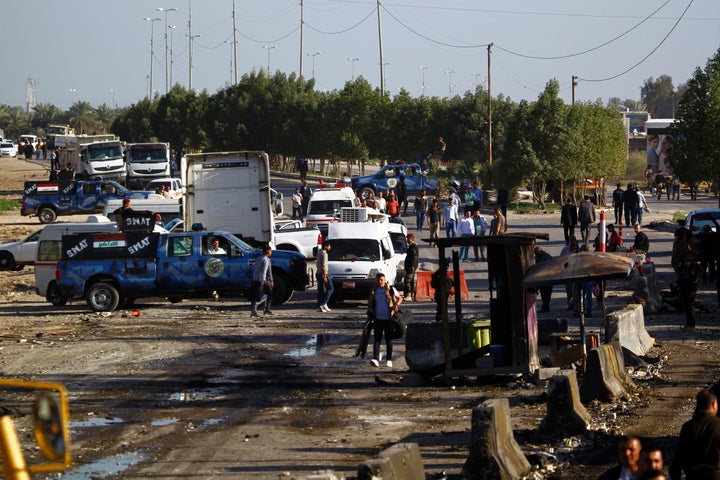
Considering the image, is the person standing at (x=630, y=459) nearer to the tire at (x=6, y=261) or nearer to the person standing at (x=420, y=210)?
the tire at (x=6, y=261)

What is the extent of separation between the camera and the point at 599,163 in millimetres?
57219

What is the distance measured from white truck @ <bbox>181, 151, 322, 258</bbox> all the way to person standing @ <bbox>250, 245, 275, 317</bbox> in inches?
237

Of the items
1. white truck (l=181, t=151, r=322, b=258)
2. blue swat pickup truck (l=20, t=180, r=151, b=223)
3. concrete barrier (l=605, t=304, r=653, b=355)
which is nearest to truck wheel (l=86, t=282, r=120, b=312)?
white truck (l=181, t=151, r=322, b=258)

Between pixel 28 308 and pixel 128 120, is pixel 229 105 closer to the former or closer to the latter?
pixel 128 120

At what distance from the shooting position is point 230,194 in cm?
3120

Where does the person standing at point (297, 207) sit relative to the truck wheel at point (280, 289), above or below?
above

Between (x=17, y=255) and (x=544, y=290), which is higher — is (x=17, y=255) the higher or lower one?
the higher one

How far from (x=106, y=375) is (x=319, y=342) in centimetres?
477

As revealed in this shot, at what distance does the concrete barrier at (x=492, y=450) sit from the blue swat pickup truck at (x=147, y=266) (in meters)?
15.7

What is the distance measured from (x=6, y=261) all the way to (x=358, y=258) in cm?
1348

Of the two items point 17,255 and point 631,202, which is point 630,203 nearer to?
point 631,202

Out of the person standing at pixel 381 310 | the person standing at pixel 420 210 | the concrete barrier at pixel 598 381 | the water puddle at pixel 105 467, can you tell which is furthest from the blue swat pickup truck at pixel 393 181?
the water puddle at pixel 105 467

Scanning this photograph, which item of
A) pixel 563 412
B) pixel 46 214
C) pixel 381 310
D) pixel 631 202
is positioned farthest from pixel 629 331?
pixel 46 214

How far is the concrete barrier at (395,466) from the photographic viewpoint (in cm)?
937
